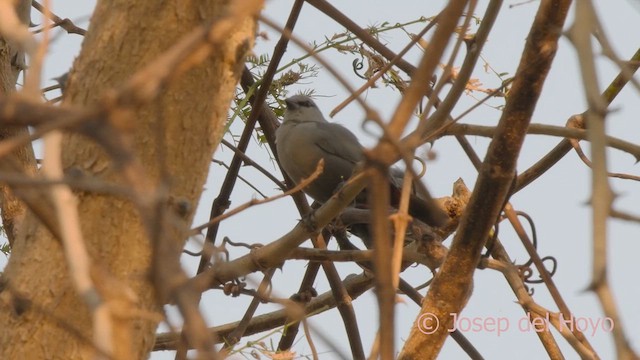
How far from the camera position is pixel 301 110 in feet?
16.0

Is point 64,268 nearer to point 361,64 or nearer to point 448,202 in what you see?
point 448,202

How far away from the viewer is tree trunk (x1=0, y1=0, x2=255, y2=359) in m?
1.48

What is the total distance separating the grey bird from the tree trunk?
8.14ft

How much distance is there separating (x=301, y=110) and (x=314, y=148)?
0.32 m

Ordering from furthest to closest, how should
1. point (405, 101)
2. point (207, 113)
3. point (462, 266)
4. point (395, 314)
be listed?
point (462, 266), point (207, 113), point (405, 101), point (395, 314)

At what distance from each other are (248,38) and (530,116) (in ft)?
2.17

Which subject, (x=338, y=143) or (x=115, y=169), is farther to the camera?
(x=338, y=143)

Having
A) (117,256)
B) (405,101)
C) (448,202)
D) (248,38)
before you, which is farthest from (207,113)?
(448,202)

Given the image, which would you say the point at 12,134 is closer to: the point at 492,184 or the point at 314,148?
the point at 492,184

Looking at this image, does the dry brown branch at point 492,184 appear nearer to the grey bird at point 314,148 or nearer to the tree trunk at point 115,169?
the tree trunk at point 115,169

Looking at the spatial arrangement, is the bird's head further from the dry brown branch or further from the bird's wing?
the dry brown branch

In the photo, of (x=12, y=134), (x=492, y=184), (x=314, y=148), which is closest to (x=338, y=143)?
(x=314, y=148)

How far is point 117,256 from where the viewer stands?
151 centimetres

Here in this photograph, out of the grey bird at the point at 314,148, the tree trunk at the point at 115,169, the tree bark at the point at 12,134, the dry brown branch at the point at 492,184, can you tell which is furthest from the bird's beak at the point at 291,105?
the tree trunk at the point at 115,169
